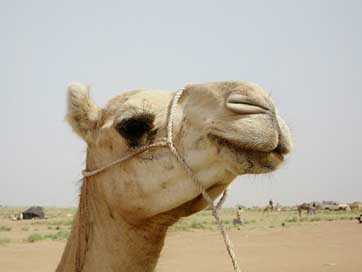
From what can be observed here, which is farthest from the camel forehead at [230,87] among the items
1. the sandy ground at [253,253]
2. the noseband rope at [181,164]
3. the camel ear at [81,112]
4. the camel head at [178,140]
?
the sandy ground at [253,253]

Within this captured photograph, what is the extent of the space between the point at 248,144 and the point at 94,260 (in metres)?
1.28

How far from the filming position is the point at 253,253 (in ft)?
52.2

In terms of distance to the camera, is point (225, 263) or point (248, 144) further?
point (225, 263)

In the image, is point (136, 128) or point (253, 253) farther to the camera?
point (253, 253)

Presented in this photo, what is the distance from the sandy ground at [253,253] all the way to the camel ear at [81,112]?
7.11 m

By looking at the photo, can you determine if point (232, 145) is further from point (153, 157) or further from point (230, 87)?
point (153, 157)

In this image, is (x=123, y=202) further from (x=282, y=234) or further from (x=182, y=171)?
(x=282, y=234)

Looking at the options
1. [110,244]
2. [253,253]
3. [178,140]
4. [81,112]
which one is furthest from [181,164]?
[253,253]

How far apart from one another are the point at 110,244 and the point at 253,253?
13566mm

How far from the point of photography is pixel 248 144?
236 cm

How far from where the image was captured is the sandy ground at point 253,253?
12977 millimetres

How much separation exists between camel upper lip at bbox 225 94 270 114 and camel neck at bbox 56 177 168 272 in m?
0.95

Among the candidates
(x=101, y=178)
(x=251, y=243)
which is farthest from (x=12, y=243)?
(x=101, y=178)

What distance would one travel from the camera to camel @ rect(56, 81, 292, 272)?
2432mm
